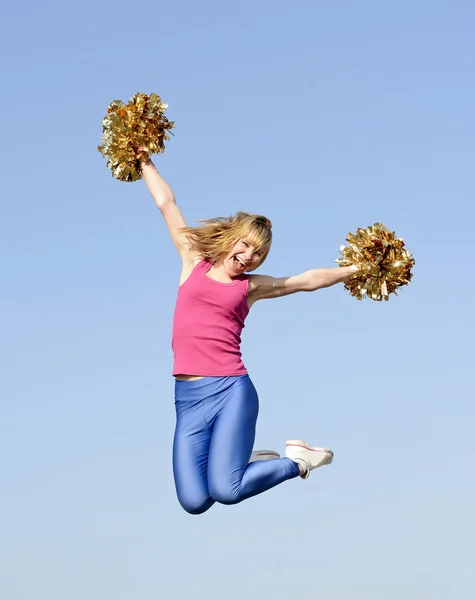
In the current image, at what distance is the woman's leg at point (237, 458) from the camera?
25.6 ft

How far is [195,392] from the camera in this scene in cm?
802

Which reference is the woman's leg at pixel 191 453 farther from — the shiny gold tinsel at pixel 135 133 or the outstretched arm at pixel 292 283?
the shiny gold tinsel at pixel 135 133

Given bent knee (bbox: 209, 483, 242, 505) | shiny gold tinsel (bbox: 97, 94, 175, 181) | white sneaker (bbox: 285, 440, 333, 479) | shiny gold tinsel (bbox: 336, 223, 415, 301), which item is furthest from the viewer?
shiny gold tinsel (bbox: 97, 94, 175, 181)

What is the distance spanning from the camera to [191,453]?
26.2 feet

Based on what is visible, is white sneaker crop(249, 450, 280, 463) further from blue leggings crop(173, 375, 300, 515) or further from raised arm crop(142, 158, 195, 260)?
raised arm crop(142, 158, 195, 260)

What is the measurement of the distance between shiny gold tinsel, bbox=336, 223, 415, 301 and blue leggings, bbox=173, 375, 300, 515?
1.33 meters

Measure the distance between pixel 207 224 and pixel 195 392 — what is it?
1.38 metres

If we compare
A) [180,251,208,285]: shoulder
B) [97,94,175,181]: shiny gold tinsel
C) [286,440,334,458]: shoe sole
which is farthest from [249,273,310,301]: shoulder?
[97,94,175,181]: shiny gold tinsel

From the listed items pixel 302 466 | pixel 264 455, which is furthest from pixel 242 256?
pixel 302 466

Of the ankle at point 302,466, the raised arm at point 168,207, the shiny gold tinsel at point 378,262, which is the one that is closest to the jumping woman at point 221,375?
the ankle at point 302,466

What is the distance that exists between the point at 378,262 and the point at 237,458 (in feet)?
6.68

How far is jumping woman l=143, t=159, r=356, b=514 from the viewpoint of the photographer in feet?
25.8

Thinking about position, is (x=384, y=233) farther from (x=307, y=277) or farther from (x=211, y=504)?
(x=211, y=504)

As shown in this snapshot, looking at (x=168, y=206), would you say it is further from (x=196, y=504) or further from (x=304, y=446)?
(x=196, y=504)
